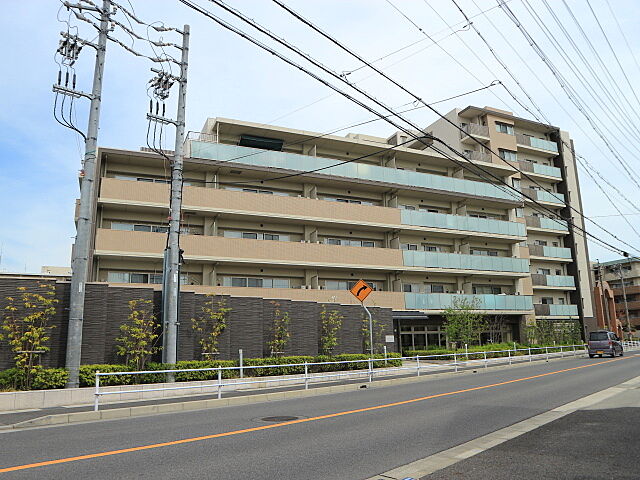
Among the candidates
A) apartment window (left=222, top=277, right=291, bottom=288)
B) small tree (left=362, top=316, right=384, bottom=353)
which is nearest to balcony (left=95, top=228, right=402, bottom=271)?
apartment window (left=222, top=277, right=291, bottom=288)

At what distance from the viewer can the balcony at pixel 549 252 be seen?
45.0m

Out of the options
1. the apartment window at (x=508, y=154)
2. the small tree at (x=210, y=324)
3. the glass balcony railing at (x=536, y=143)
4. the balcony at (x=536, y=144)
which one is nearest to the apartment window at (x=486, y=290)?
the apartment window at (x=508, y=154)

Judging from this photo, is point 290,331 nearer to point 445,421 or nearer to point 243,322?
point 243,322

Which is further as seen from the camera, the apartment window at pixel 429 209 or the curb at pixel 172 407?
the apartment window at pixel 429 209

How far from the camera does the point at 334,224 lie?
3222 centimetres

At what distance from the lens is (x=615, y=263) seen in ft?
256

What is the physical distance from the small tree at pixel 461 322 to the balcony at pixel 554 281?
12941mm

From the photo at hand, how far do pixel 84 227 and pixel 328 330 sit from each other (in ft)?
40.4

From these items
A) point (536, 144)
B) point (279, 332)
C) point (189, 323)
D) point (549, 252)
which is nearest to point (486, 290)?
point (549, 252)

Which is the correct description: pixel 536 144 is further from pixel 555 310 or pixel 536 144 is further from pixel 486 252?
pixel 555 310

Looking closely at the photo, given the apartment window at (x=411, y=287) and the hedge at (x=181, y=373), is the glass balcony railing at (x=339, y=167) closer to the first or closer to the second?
the apartment window at (x=411, y=287)

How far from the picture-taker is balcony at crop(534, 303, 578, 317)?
142ft

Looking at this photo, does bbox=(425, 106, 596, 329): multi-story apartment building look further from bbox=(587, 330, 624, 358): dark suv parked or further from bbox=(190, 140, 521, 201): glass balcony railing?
bbox=(587, 330, 624, 358): dark suv parked

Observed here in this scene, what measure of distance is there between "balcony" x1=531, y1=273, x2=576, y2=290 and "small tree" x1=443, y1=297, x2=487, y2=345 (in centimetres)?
1294
